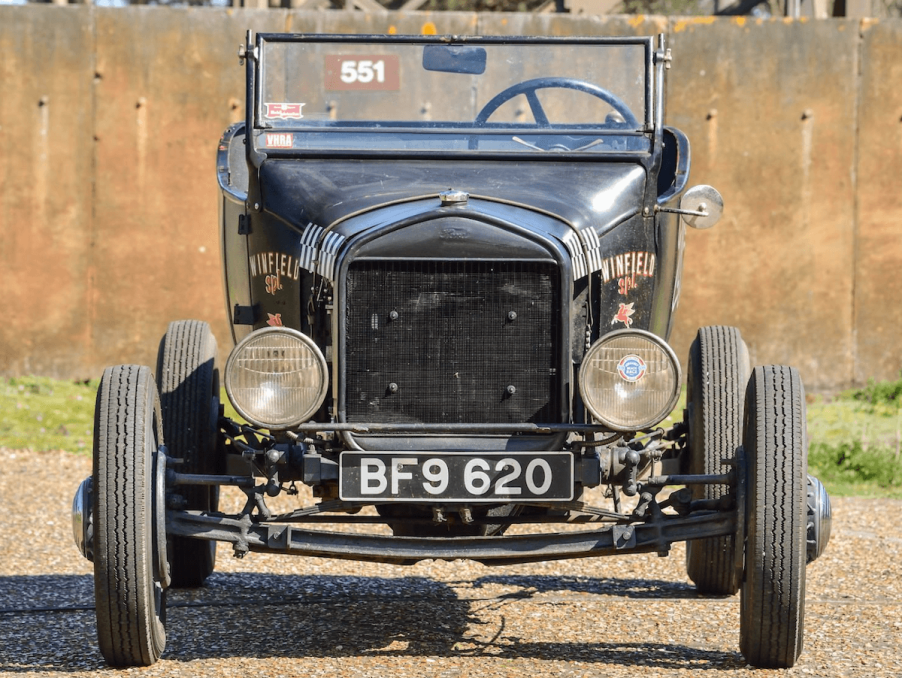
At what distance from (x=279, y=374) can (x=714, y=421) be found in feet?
5.80

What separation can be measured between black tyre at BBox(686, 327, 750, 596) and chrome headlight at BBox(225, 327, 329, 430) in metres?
1.65

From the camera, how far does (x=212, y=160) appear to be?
9.85 m

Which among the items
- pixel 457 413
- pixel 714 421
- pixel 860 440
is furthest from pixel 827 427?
pixel 457 413

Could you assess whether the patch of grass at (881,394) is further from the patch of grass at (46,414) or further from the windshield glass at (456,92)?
the patch of grass at (46,414)

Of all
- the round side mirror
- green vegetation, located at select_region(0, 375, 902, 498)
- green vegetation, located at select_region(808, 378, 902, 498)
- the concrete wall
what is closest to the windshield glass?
the round side mirror

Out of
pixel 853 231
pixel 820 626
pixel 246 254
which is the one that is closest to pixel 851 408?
pixel 853 231

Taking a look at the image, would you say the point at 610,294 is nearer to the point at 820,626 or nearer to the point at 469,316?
the point at 469,316

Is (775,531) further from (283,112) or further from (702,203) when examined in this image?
(283,112)

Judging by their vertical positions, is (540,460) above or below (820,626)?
above

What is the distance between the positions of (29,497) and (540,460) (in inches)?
168

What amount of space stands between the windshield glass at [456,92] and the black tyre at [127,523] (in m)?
1.50

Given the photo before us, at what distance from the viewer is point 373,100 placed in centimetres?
527

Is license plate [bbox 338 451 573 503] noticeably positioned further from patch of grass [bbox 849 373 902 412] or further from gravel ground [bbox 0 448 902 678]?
patch of grass [bbox 849 373 902 412]

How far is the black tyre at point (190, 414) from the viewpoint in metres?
4.84
